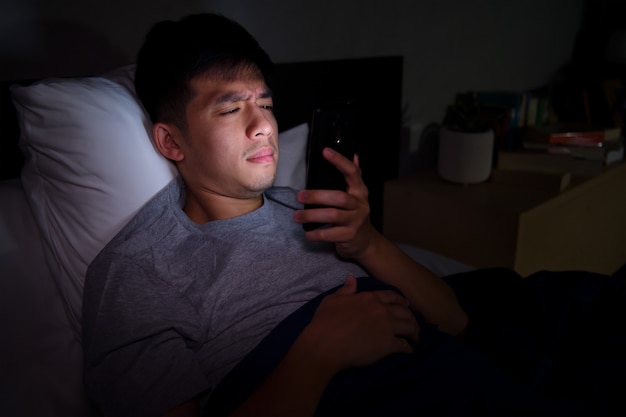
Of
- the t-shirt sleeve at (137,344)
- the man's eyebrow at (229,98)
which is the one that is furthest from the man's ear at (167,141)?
the t-shirt sleeve at (137,344)

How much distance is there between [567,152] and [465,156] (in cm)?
46

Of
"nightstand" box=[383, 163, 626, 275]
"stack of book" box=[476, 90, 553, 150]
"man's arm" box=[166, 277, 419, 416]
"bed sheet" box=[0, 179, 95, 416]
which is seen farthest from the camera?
"stack of book" box=[476, 90, 553, 150]

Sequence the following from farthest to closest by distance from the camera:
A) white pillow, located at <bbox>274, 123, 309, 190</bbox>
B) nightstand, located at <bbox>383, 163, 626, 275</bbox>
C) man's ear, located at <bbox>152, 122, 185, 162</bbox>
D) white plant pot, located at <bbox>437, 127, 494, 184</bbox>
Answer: white plant pot, located at <bbox>437, 127, 494, 184</bbox> < nightstand, located at <bbox>383, 163, 626, 275</bbox> < white pillow, located at <bbox>274, 123, 309, 190</bbox> < man's ear, located at <bbox>152, 122, 185, 162</bbox>

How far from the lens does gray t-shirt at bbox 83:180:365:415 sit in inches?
25.2

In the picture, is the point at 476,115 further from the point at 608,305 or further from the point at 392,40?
the point at 608,305

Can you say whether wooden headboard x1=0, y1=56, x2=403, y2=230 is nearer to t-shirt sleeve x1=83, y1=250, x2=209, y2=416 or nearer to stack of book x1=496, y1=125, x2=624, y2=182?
stack of book x1=496, y1=125, x2=624, y2=182

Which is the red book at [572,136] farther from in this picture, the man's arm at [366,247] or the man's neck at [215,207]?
the man's neck at [215,207]

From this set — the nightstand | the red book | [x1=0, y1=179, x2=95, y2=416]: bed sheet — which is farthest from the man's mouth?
the red book

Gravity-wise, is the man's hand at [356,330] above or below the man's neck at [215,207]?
below

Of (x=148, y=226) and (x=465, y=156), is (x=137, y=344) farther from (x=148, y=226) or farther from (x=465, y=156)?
(x=465, y=156)

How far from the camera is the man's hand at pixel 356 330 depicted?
666mm

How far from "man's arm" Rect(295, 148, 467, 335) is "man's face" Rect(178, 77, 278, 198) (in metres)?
0.12

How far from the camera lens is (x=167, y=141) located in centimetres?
87

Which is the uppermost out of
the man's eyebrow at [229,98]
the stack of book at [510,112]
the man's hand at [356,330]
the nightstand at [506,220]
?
the man's eyebrow at [229,98]
